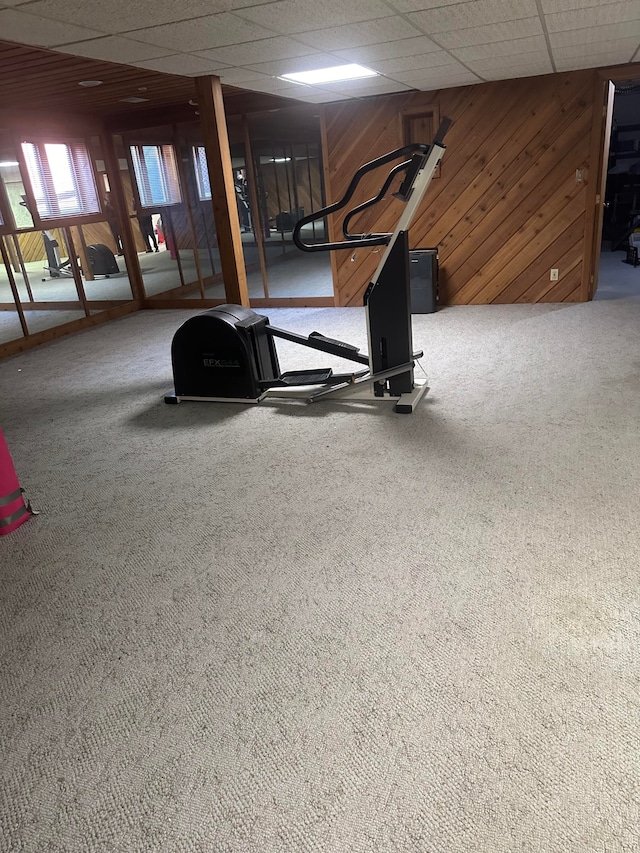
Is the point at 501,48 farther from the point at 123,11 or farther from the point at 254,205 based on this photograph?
the point at 254,205

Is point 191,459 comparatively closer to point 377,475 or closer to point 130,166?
point 377,475

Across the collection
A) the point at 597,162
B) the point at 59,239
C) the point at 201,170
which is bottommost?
the point at 59,239

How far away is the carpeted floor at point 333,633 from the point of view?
5.26 feet

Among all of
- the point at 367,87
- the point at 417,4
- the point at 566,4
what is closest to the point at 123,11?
the point at 417,4

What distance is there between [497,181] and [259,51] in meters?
3.52

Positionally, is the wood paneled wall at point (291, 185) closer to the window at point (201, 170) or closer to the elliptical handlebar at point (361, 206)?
the window at point (201, 170)

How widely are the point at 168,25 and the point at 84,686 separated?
3220mm

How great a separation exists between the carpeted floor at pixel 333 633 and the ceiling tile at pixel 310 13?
2336 millimetres

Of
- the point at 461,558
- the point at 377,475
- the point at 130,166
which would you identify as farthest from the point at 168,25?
the point at 130,166

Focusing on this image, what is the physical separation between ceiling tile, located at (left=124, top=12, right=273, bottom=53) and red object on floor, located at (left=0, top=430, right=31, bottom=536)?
2344mm

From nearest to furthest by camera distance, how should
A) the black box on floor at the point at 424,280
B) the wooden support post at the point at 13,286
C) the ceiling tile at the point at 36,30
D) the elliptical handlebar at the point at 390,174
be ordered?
the ceiling tile at the point at 36,30, the elliptical handlebar at the point at 390,174, the wooden support post at the point at 13,286, the black box on floor at the point at 424,280

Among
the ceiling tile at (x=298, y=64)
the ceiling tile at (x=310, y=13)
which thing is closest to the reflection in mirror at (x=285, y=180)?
the ceiling tile at (x=298, y=64)

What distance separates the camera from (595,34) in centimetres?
427

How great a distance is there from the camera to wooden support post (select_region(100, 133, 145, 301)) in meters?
7.95
